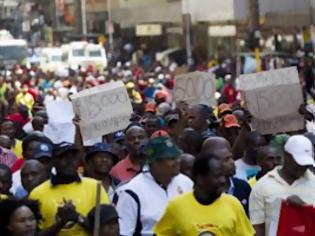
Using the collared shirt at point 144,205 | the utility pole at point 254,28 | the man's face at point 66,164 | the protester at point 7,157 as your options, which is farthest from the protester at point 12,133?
the utility pole at point 254,28

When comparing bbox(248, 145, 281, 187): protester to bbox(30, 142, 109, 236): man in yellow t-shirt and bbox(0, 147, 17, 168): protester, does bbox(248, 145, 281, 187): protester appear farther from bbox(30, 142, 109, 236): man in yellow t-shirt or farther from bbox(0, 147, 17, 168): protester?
bbox(0, 147, 17, 168): protester

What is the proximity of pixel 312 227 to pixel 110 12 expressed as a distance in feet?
202

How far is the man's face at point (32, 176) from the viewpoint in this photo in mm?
10250

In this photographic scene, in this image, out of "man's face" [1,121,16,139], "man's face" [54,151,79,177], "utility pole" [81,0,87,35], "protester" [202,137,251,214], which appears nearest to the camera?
"man's face" [54,151,79,177]

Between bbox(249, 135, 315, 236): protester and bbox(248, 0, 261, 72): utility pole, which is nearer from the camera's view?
bbox(249, 135, 315, 236): protester

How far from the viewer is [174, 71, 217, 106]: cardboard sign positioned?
16.4m

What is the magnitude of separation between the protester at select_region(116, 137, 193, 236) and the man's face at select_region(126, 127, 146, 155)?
2014 millimetres

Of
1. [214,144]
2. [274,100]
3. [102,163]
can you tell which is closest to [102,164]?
[102,163]

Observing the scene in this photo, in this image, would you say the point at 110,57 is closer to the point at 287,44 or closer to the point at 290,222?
the point at 287,44

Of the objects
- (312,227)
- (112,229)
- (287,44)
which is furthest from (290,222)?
(287,44)

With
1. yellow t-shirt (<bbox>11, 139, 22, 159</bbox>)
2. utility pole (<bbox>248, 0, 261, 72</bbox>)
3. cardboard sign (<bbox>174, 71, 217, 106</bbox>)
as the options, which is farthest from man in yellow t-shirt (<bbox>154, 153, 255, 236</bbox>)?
utility pole (<bbox>248, 0, 261, 72</bbox>)

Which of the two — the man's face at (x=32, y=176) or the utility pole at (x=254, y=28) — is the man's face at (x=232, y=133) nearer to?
the man's face at (x=32, y=176)

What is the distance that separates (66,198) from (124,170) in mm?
1969

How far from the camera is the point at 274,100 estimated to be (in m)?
13.0
